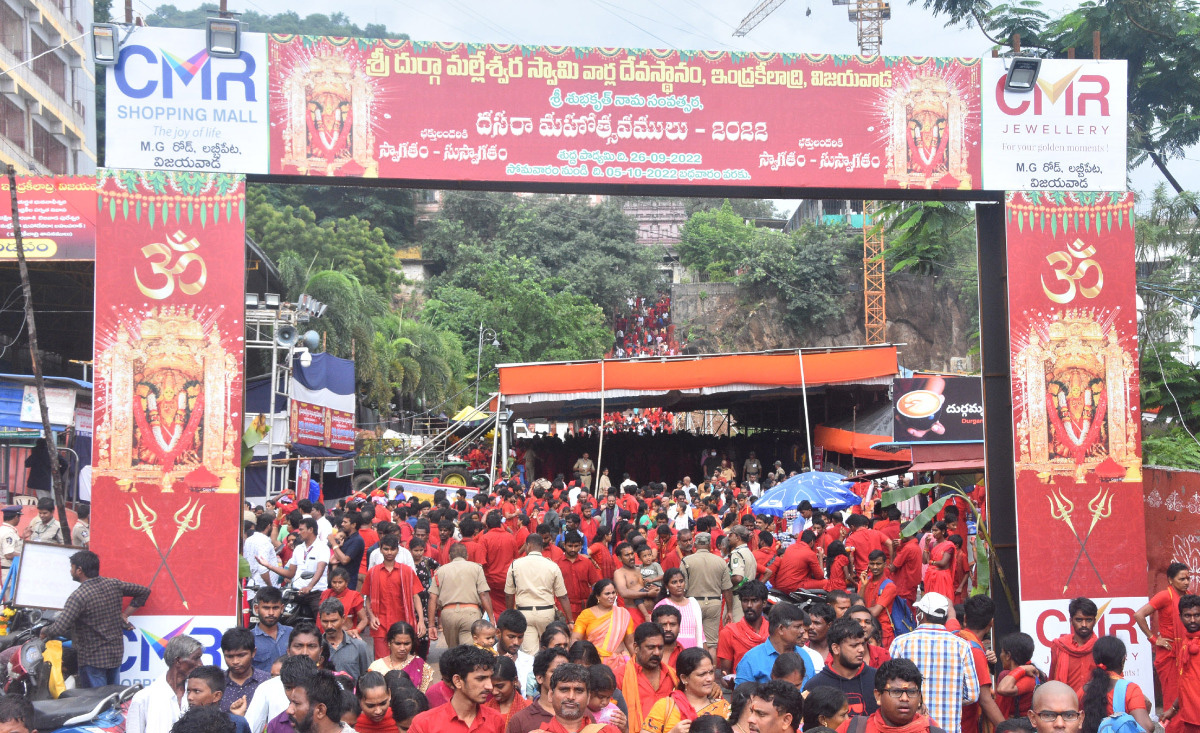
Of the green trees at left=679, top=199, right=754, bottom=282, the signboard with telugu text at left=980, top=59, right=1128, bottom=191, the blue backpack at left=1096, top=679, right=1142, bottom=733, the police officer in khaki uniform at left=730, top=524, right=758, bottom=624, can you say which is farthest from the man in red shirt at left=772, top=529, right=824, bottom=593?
the green trees at left=679, top=199, right=754, bottom=282

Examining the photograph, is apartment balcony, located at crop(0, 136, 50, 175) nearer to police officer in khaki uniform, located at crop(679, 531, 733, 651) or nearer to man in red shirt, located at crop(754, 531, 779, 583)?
man in red shirt, located at crop(754, 531, 779, 583)

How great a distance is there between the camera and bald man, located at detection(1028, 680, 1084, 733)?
4852mm

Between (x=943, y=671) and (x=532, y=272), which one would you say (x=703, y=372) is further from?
(x=532, y=272)

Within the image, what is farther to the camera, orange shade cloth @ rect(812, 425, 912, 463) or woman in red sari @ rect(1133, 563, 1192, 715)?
orange shade cloth @ rect(812, 425, 912, 463)

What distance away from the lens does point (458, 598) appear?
355 inches

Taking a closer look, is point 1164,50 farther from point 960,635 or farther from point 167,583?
point 167,583

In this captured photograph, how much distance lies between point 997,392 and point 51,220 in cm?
1743

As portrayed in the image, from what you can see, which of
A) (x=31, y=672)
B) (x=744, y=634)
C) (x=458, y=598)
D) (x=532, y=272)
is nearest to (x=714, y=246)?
(x=532, y=272)

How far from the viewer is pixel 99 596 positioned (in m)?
7.65

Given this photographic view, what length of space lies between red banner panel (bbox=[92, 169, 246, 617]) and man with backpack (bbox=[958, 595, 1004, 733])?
5.23 meters

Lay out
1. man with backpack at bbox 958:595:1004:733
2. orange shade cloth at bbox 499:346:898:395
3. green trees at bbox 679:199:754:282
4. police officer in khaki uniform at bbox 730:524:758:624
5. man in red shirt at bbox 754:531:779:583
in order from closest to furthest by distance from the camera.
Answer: man with backpack at bbox 958:595:1004:733 → police officer in khaki uniform at bbox 730:524:758:624 → man in red shirt at bbox 754:531:779:583 → orange shade cloth at bbox 499:346:898:395 → green trees at bbox 679:199:754:282

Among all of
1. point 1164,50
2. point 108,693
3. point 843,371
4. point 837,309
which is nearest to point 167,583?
point 108,693

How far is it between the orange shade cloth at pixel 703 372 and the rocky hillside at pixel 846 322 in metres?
26.4

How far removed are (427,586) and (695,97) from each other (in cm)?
561
